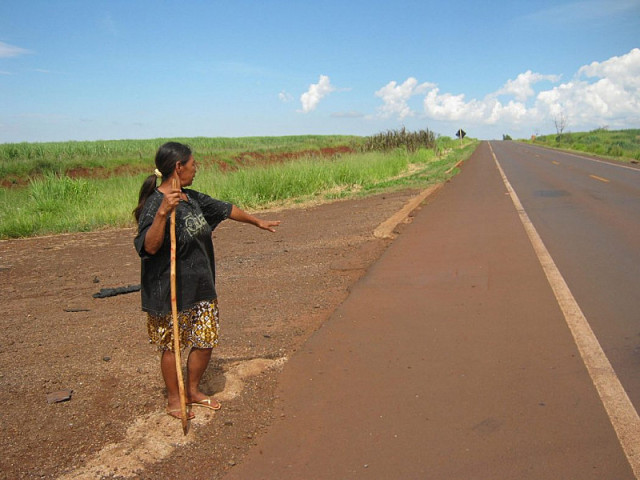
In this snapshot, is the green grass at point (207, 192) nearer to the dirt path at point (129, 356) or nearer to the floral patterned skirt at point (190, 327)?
the dirt path at point (129, 356)

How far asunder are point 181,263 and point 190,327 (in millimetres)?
424

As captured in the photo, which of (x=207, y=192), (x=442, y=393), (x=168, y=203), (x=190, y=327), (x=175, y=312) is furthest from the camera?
(x=207, y=192)

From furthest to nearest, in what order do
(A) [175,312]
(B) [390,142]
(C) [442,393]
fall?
1. (B) [390,142]
2. (C) [442,393]
3. (A) [175,312]

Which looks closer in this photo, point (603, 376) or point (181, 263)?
point (181, 263)

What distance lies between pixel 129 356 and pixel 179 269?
1644 millimetres

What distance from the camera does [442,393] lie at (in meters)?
3.76

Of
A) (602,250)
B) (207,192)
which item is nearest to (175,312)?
(602,250)

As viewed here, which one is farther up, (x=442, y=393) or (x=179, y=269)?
(x=179, y=269)

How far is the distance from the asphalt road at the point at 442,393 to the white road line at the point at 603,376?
0.04 meters

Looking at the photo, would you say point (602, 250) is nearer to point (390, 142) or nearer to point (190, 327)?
point (190, 327)

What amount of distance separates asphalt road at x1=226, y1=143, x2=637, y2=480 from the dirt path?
282 mm

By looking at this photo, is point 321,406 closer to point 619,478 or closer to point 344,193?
point 619,478

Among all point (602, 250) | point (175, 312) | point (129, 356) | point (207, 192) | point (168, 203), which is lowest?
point (129, 356)

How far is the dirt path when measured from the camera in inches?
127
